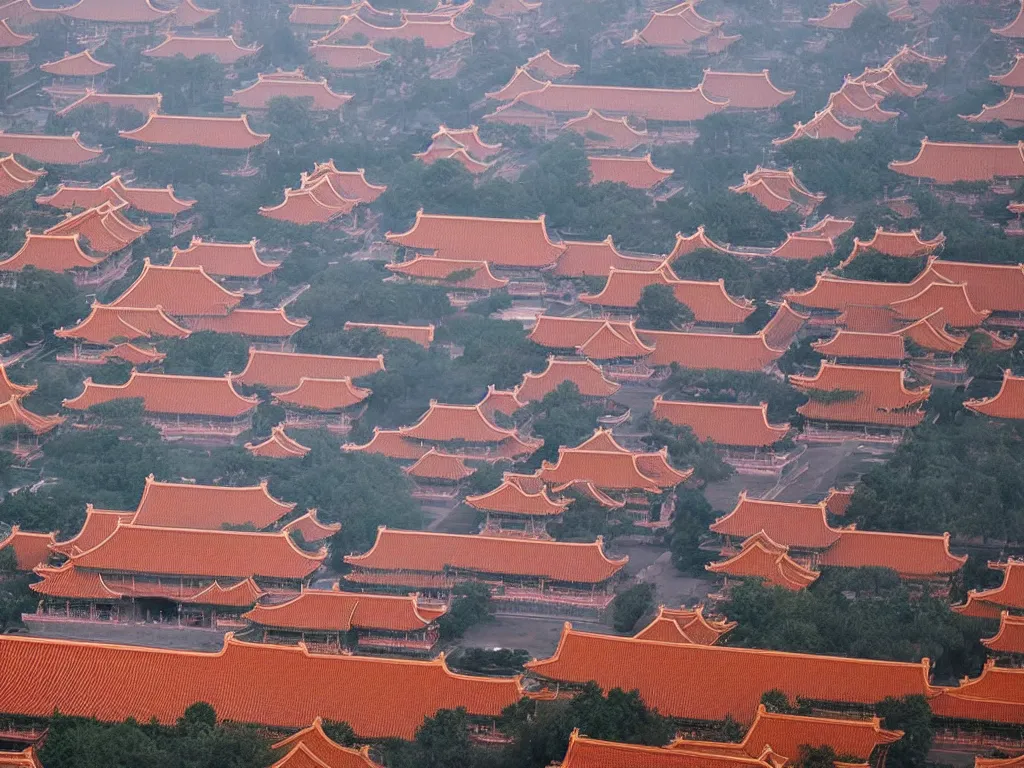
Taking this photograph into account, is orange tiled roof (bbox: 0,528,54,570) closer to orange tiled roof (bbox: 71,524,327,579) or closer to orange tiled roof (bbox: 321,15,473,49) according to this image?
orange tiled roof (bbox: 71,524,327,579)

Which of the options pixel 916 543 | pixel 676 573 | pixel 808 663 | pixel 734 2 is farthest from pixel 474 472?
pixel 734 2

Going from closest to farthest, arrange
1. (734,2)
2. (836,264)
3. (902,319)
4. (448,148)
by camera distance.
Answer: (902,319), (836,264), (448,148), (734,2)

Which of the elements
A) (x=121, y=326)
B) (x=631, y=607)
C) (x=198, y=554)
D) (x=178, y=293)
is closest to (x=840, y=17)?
(x=178, y=293)

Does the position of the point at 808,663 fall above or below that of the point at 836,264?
above

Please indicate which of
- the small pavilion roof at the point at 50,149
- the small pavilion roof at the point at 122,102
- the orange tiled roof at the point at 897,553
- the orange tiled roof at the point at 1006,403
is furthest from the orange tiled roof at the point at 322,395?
the small pavilion roof at the point at 122,102

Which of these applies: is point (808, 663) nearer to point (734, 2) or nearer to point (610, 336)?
point (610, 336)

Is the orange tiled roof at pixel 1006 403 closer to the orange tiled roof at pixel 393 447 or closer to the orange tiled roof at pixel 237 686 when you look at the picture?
the orange tiled roof at pixel 393 447

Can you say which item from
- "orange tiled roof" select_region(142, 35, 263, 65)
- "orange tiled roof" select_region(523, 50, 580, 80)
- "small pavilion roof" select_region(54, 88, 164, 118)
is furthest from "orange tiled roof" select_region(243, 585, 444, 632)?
"orange tiled roof" select_region(142, 35, 263, 65)

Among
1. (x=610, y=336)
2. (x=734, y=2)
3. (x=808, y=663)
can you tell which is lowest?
(x=734, y=2)
